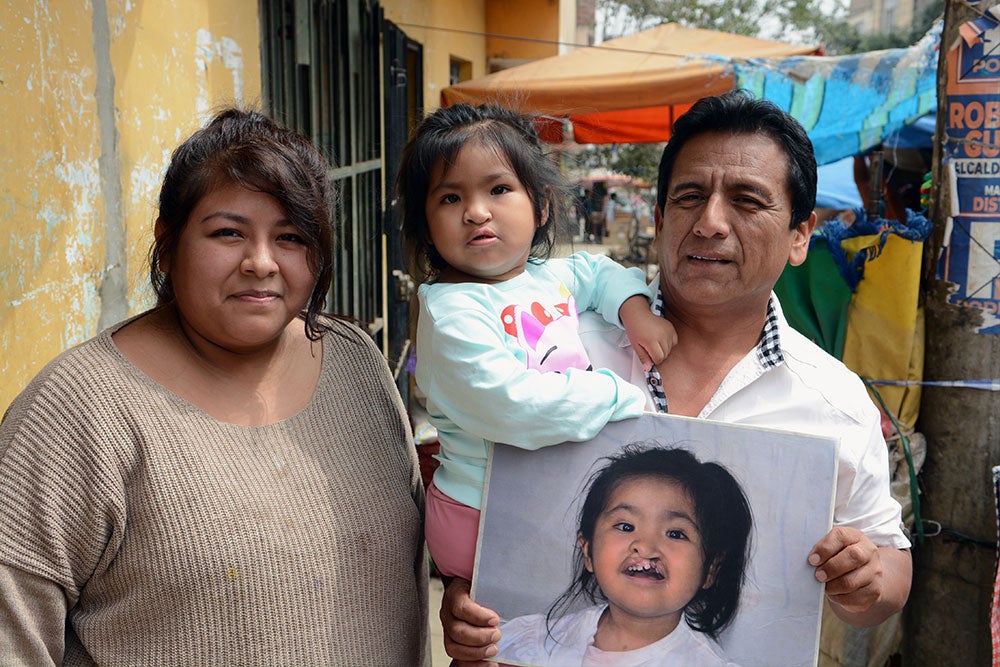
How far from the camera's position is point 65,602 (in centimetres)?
139

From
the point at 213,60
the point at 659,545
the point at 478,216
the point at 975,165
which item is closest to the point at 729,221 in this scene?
the point at 478,216

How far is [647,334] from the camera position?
180cm

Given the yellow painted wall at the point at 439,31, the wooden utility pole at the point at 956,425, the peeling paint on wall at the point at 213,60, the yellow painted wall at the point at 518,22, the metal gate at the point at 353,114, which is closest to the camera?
the peeling paint on wall at the point at 213,60

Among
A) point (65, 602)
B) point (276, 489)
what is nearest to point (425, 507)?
point (276, 489)

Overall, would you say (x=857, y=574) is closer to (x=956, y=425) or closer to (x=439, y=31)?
(x=956, y=425)

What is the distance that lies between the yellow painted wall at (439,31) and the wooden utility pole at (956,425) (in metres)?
3.90

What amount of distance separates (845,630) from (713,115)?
2.31 m

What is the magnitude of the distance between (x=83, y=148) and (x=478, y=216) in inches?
43.1

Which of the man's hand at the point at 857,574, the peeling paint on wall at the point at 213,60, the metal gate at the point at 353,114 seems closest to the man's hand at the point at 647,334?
the man's hand at the point at 857,574

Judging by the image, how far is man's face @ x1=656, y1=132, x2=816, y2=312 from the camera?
1.75m

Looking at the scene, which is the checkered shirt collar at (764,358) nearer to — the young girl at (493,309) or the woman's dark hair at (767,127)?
the young girl at (493,309)

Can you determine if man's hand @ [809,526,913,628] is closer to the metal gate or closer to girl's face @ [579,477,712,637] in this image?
girl's face @ [579,477,712,637]

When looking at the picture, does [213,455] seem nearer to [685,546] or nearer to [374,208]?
[685,546]

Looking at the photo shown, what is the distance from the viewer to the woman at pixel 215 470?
1.38 meters
